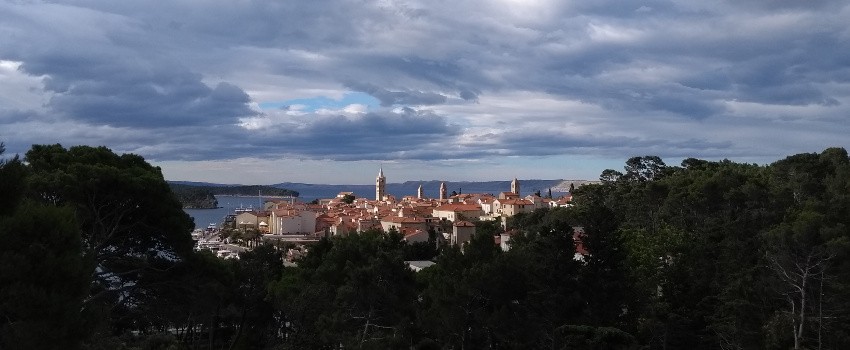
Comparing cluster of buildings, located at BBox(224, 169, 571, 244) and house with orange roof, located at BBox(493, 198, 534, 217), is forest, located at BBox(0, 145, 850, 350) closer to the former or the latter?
cluster of buildings, located at BBox(224, 169, 571, 244)

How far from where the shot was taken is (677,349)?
16.3m

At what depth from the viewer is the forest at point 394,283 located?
24.5 feet

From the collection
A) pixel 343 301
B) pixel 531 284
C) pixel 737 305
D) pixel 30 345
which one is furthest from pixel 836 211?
pixel 30 345

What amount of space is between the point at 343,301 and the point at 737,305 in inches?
328

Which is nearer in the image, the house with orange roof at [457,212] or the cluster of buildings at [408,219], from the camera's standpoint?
the cluster of buildings at [408,219]

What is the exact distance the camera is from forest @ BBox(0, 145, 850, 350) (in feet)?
24.5

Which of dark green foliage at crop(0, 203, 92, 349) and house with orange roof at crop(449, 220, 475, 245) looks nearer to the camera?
dark green foliage at crop(0, 203, 92, 349)

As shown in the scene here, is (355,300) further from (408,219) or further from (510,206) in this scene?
(510,206)

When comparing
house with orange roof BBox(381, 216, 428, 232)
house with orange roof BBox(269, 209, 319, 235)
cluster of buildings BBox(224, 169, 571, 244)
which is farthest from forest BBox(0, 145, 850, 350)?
house with orange roof BBox(269, 209, 319, 235)

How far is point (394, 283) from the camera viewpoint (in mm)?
15617

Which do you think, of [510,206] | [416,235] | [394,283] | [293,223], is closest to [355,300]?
[394,283]

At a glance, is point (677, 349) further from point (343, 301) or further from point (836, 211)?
point (343, 301)

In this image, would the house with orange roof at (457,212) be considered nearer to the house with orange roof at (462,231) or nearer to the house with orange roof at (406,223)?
the house with orange roof at (406,223)

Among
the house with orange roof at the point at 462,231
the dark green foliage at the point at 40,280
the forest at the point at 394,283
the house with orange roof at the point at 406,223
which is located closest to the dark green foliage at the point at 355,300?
the forest at the point at 394,283
